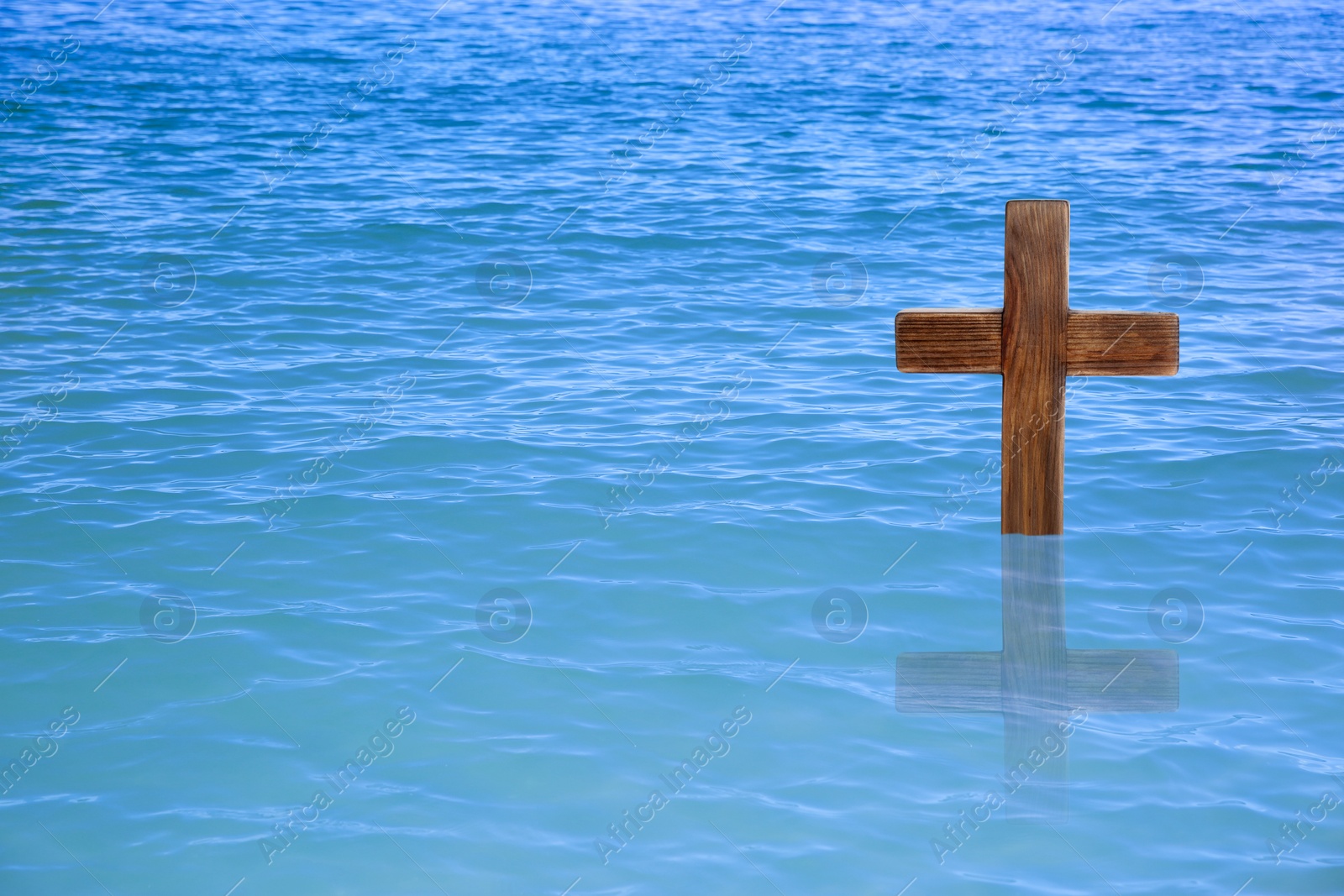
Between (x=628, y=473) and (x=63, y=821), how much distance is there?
3.50 m

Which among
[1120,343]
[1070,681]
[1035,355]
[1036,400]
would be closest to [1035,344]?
[1035,355]

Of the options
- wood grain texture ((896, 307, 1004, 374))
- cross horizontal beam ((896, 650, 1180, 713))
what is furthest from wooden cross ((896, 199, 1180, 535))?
cross horizontal beam ((896, 650, 1180, 713))

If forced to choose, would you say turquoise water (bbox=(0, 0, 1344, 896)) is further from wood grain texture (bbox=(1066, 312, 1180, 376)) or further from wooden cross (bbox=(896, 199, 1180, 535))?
wood grain texture (bbox=(1066, 312, 1180, 376))

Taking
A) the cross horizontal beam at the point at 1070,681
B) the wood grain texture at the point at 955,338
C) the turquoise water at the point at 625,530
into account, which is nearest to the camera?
the turquoise water at the point at 625,530

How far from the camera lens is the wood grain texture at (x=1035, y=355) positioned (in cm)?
496

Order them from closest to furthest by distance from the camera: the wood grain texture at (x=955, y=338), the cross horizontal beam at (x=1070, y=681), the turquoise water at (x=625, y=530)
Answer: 1. the turquoise water at (x=625, y=530)
2. the cross horizontal beam at (x=1070, y=681)
3. the wood grain texture at (x=955, y=338)

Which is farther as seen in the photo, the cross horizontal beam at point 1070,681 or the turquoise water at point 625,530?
the cross horizontal beam at point 1070,681

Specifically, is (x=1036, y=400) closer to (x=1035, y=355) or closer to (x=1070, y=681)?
(x=1035, y=355)

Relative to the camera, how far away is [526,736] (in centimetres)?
480

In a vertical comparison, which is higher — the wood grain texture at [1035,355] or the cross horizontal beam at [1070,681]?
the wood grain texture at [1035,355]

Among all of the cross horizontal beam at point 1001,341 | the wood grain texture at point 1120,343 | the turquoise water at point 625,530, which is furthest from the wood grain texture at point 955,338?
the turquoise water at point 625,530

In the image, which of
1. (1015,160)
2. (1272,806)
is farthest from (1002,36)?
(1272,806)

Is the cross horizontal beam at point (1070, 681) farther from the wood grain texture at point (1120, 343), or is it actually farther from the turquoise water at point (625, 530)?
the wood grain texture at point (1120, 343)

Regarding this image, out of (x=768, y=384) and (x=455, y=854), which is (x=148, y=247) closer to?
(x=768, y=384)
